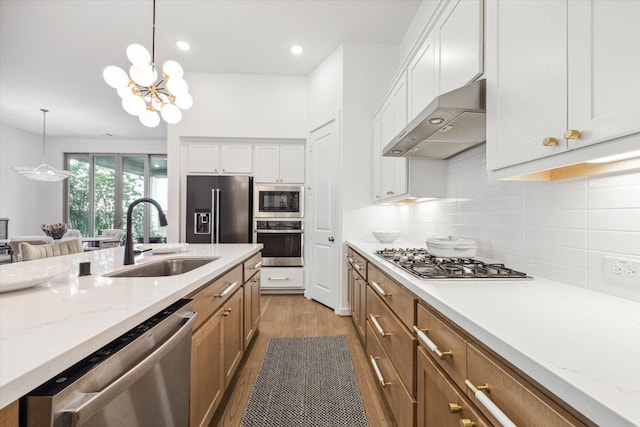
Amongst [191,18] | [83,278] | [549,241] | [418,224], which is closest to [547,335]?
[549,241]

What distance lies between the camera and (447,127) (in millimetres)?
1400

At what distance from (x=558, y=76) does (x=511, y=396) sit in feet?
2.92

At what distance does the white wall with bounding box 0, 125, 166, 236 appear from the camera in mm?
5734

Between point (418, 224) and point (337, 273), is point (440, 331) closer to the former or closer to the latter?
point (418, 224)

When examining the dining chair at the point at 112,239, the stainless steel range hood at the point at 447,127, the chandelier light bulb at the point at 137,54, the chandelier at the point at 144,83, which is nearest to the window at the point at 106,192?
the dining chair at the point at 112,239

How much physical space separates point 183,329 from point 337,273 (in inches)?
95.5

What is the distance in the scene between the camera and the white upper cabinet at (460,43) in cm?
122

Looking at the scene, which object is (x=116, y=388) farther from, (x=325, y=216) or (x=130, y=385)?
(x=325, y=216)

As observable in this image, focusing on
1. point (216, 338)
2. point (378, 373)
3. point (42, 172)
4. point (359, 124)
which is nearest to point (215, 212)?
point (359, 124)

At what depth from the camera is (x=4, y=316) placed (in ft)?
2.24

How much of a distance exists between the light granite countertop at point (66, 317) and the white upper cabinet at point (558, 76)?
128 centimetres

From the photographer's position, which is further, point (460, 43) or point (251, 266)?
point (251, 266)

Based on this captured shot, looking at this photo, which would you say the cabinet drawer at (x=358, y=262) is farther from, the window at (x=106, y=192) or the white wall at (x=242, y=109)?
the window at (x=106, y=192)

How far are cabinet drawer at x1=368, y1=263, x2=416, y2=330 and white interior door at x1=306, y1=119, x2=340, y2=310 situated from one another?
60.8 inches
